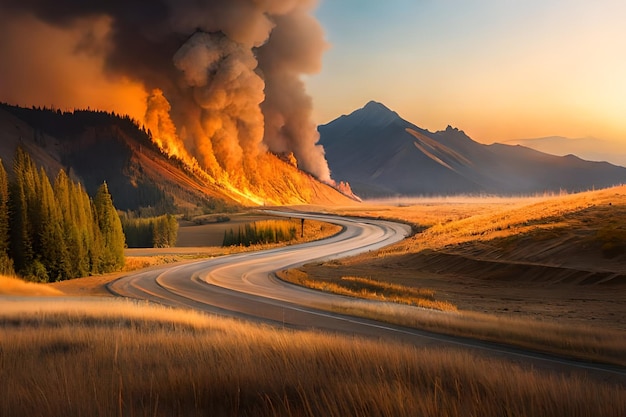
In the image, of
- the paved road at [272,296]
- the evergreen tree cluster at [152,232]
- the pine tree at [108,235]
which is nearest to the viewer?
the paved road at [272,296]

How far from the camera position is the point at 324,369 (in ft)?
18.5

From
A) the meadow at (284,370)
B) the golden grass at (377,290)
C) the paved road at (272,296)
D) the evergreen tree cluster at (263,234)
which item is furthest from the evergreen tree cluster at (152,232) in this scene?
the meadow at (284,370)

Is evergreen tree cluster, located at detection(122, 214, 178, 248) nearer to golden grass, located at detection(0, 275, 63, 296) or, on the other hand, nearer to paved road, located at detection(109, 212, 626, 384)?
paved road, located at detection(109, 212, 626, 384)

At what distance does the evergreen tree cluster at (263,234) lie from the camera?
2923 inches

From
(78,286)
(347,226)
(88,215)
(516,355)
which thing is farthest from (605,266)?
(347,226)

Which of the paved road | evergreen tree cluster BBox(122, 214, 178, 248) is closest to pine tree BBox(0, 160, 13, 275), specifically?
the paved road

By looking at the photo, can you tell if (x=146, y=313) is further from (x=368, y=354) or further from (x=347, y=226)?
(x=347, y=226)

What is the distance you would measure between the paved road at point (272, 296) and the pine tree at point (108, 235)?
1242 cm

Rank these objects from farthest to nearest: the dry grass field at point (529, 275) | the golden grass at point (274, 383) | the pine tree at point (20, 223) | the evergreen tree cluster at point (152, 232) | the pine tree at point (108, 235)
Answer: the evergreen tree cluster at point (152, 232) → the pine tree at point (108, 235) → the pine tree at point (20, 223) → the dry grass field at point (529, 275) → the golden grass at point (274, 383)

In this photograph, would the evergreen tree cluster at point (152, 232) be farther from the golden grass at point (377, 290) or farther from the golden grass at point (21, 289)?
the golden grass at point (377, 290)

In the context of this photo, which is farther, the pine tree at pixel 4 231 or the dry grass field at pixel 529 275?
the pine tree at pixel 4 231

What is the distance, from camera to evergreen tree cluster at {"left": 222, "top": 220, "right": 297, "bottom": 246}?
2923 inches

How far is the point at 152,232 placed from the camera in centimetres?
9238

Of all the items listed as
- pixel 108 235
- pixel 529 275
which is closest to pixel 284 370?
pixel 529 275
